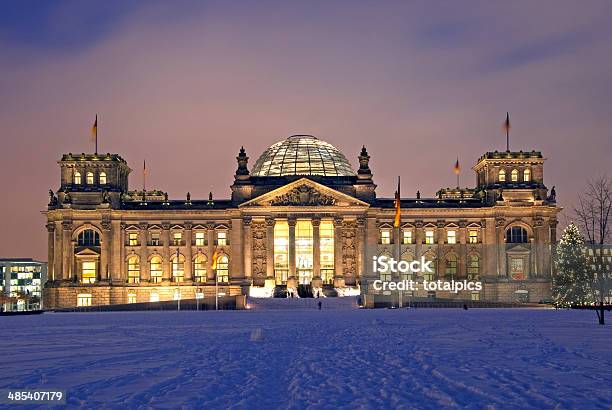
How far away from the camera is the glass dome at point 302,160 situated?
140m

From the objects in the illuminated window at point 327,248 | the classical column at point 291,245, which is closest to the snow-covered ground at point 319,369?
the classical column at point 291,245

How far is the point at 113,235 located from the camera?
430 feet

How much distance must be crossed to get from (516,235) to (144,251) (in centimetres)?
5823

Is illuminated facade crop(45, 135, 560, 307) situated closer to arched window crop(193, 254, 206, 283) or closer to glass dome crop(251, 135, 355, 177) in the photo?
arched window crop(193, 254, 206, 283)

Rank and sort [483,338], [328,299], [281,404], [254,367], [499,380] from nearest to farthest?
[281,404] → [499,380] → [254,367] → [483,338] → [328,299]

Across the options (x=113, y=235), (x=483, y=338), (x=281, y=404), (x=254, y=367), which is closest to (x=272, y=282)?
(x=113, y=235)

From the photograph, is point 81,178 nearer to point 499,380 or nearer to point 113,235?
point 113,235

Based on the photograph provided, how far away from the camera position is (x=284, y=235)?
131250mm

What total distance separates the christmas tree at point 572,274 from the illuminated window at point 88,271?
68.4 m

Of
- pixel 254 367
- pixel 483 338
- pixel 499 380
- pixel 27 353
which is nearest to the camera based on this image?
pixel 499 380

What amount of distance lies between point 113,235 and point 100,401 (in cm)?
11182

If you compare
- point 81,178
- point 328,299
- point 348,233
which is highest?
point 81,178

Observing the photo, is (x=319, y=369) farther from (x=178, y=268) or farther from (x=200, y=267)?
(x=178, y=268)

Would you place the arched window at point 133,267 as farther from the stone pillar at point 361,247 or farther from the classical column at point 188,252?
the stone pillar at point 361,247
